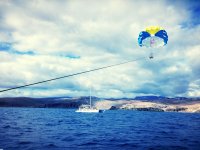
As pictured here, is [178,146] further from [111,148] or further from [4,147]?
[4,147]

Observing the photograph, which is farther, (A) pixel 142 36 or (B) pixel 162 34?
(A) pixel 142 36

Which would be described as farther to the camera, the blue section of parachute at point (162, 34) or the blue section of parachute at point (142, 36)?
the blue section of parachute at point (142, 36)

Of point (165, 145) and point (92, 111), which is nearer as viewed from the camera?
point (165, 145)

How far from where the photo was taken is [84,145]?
3294 cm

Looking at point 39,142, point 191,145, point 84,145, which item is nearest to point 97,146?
point 84,145

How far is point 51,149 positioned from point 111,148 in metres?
7.33

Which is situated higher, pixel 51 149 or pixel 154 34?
pixel 154 34

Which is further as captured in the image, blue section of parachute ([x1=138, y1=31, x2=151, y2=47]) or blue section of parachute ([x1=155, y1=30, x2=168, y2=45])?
blue section of parachute ([x1=138, y1=31, x2=151, y2=47])

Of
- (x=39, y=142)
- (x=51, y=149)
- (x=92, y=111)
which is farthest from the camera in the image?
(x=92, y=111)

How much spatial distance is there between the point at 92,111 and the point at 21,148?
15293cm

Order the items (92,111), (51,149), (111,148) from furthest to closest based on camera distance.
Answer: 1. (92,111)
2. (111,148)
3. (51,149)

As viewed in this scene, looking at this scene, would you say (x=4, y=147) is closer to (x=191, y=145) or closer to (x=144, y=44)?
(x=144, y=44)

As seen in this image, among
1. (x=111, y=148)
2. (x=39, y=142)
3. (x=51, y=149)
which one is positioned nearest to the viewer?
(x=51, y=149)

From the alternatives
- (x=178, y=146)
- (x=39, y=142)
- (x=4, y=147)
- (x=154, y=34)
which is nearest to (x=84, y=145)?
(x=39, y=142)
